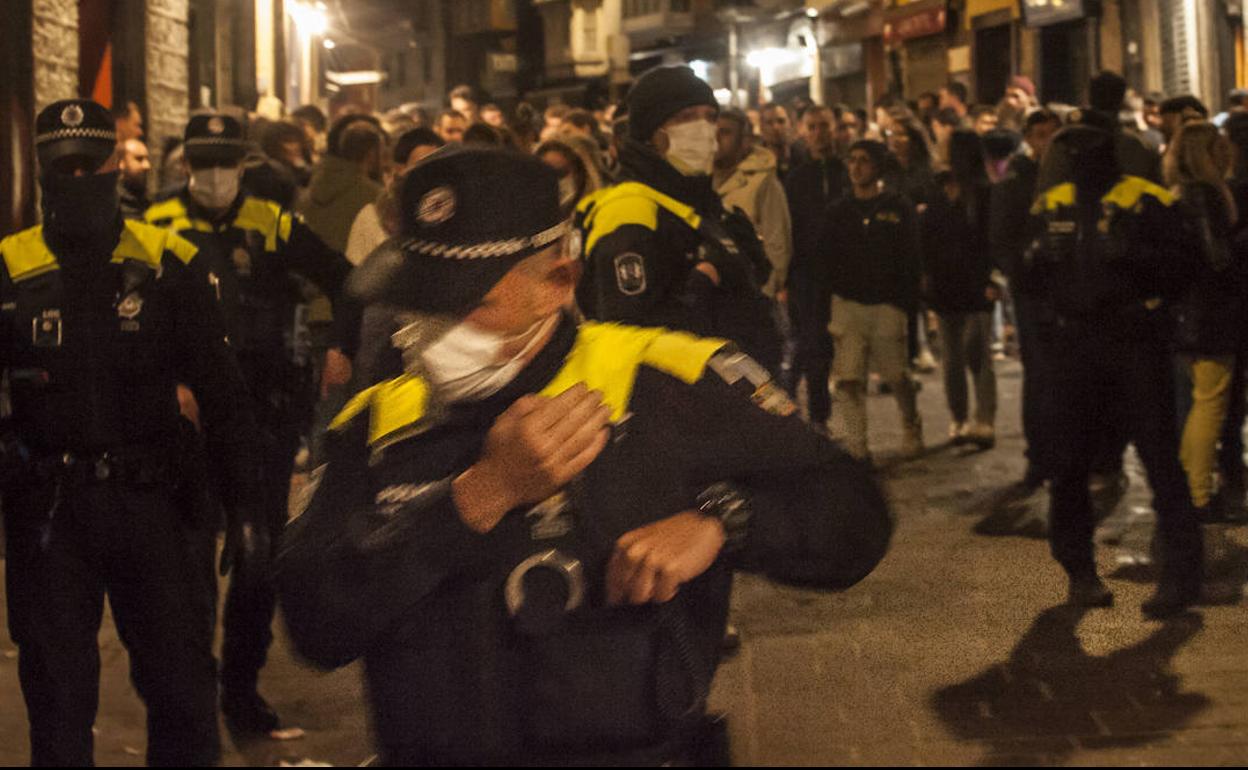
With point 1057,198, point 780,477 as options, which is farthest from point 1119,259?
point 780,477

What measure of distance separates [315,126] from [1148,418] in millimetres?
9862

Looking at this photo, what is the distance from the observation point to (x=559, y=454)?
249 cm

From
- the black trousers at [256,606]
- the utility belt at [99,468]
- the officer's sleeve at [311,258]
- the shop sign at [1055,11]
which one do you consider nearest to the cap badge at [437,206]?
the utility belt at [99,468]

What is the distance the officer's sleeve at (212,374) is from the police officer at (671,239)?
134cm

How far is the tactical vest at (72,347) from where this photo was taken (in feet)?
15.8

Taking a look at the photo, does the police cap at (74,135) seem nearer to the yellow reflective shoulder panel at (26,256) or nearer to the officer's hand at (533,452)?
the yellow reflective shoulder panel at (26,256)

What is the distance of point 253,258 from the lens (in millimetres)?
6770

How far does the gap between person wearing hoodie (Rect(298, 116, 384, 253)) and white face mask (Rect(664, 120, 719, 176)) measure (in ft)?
12.0

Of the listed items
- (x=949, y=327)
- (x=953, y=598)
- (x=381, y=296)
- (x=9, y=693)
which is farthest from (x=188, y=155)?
(x=949, y=327)

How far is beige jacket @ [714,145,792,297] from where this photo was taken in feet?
37.1

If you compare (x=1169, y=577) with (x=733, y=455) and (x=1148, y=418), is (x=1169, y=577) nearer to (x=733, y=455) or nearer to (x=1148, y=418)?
(x=1148, y=418)

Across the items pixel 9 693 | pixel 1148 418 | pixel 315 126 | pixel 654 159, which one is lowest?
pixel 9 693

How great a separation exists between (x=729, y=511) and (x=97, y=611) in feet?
8.64

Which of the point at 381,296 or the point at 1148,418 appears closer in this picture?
the point at 381,296
